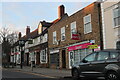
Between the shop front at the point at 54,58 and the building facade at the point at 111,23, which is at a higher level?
the building facade at the point at 111,23

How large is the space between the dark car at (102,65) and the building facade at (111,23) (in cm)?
549

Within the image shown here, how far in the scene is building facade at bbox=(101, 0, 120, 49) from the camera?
14984 millimetres

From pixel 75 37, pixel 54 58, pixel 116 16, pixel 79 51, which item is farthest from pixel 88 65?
pixel 54 58

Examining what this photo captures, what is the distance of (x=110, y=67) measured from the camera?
28.4 feet

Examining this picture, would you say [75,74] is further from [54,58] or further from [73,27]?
[54,58]

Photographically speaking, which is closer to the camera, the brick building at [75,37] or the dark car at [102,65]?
the dark car at [102,65]

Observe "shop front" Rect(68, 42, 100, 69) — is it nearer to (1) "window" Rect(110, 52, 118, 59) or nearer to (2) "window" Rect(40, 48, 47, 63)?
(2) "window" Rect(40, 48, 47, 63)

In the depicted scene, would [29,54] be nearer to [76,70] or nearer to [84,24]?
[84,24]

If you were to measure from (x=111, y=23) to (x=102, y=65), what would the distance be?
24.2ft

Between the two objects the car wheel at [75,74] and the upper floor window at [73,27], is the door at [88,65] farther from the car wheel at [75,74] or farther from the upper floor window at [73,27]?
the upper floor window at [73,27]

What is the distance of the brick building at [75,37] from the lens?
1694 cm

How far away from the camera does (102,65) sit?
9.17 meters

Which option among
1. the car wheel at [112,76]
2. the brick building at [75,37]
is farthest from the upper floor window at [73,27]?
the car wheel at [112,76]

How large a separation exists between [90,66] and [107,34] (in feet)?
21.5
